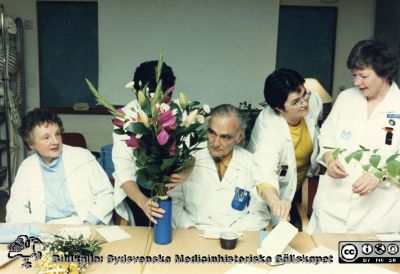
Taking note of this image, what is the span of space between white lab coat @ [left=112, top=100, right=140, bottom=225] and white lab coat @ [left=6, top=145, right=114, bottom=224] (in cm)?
6

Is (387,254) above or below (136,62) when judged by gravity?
below

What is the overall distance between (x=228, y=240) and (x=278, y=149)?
30.8 inches

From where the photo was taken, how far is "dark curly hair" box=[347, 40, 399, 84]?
2.13 metres

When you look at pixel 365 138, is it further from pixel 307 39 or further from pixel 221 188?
pixel 307 39

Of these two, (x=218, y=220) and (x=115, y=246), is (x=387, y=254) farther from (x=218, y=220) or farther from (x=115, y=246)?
(x=115, y=246)

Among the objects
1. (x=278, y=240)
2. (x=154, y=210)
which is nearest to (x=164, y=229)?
(x=154, y=210)

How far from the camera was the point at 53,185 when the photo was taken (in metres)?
2.44

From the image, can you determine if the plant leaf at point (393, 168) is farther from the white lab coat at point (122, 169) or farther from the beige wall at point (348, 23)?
the beige wall at point (348, 23)

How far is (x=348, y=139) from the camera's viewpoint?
7.47ft

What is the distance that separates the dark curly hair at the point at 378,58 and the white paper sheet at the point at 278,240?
0.93 metres

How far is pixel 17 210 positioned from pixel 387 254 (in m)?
1.83

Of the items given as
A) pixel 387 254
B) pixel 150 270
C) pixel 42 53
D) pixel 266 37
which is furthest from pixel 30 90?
pixel 387 254

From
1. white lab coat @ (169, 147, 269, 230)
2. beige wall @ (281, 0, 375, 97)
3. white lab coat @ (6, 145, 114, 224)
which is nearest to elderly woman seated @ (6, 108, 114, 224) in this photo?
white lab coat @ (6, 145, 114, 224)

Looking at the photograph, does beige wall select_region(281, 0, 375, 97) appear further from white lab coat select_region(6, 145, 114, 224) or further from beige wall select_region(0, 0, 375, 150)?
white lab coat select_region(6, 145, 114, 224)
